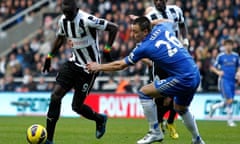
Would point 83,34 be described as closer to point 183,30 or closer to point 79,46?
point 79,46

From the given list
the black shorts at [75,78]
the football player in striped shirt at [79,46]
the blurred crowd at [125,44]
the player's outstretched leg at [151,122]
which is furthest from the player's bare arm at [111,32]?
the blurred crowd at [125,44]

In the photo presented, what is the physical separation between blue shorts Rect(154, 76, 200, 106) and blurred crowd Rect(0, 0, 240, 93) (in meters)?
13.4

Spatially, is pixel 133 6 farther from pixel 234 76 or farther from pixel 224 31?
pixel 234 76

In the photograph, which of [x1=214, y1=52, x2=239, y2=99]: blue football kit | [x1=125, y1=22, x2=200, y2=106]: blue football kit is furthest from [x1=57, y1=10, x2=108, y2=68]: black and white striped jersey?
[x1=214, y1=52, x2=239, y2=99]: blue football kit

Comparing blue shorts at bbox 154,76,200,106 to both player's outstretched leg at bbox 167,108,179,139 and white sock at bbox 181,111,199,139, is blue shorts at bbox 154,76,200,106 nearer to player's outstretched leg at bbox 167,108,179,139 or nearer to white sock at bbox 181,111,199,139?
white sock at bbox 181,111,199,139

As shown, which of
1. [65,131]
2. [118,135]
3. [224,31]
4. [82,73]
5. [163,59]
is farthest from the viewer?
[224,31]

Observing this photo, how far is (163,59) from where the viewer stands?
463 inches

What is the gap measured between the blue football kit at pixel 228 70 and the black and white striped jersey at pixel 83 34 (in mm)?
8820

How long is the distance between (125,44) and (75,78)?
15.1m

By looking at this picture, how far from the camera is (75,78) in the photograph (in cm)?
1373

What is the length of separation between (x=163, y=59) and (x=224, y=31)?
51.8ft

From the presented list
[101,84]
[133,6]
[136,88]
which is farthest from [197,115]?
[133,6]

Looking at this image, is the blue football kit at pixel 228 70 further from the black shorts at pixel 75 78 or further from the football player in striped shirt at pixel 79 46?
the black shorts at pixel 75 78

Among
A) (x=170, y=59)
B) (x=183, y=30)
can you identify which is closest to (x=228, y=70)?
(x=183, y=30)
